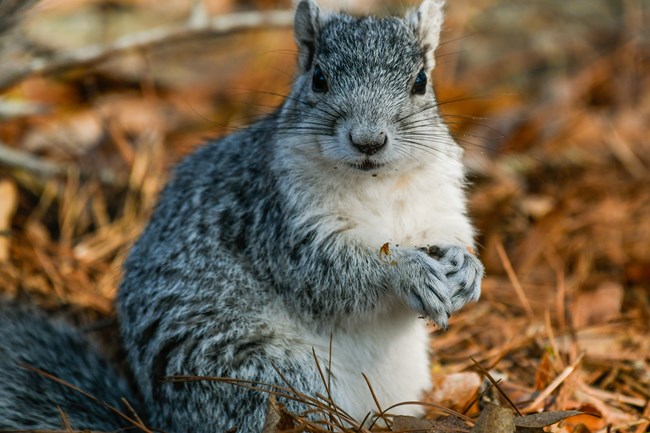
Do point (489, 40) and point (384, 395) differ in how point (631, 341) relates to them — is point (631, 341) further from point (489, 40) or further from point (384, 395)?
point (489, 40)

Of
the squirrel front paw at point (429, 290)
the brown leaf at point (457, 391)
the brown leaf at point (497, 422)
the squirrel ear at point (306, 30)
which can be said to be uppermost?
the squirrel ear at point (306, 30)

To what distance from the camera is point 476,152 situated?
4.91 m

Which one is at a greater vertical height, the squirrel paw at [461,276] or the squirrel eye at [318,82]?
the squirrel eye at [318,82]

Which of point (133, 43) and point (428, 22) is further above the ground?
point (428, 22)

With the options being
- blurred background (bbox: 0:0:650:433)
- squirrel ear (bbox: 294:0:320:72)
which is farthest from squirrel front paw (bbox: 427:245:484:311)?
squirrel ear (bbox: 294:0:320:72)

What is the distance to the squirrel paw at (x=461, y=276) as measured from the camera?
2866 millimetres

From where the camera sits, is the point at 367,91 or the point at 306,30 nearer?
the point at 367,91

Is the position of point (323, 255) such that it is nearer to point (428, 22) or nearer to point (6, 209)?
point (428, 22)

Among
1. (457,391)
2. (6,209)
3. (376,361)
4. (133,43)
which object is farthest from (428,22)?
(6,209)

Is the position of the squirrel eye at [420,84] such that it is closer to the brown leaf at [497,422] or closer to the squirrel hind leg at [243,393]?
the squirrel hind leg at [243,393]

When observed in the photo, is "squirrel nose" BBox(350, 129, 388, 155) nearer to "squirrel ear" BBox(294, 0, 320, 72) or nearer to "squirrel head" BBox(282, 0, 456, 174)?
"squirrel head" BBox(282, 0, 456, 174)

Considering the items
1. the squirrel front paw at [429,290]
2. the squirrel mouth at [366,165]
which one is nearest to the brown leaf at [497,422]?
the squirrel front paw at [429,290]

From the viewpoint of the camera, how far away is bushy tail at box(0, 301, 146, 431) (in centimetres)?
276

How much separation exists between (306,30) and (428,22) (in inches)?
21.2
